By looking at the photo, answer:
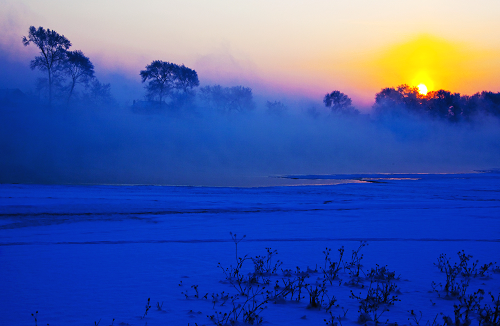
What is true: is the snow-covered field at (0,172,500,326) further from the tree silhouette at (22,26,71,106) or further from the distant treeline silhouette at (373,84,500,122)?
the distant treeline silhouette at (373,84,500,122)

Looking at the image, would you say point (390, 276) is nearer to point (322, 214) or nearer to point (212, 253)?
point (212, 253)

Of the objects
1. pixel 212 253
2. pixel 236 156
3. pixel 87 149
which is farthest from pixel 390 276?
pixel 236 156

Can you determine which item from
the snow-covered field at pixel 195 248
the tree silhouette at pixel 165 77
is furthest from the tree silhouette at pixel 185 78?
the snow-covered field at pixel 195 248

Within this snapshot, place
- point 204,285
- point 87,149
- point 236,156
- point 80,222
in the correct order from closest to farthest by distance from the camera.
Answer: point 204,285
point 80,222
point 87,149
point 236,156

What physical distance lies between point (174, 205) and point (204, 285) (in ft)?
36.4

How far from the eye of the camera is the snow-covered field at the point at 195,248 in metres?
5.34

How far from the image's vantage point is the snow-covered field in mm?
5336

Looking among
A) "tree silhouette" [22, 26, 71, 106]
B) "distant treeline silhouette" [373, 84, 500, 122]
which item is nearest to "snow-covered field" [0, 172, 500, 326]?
"tree silhouette" [22, 26, 71, 106]

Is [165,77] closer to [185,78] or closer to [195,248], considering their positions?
[185,78]

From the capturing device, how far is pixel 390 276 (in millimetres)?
6691

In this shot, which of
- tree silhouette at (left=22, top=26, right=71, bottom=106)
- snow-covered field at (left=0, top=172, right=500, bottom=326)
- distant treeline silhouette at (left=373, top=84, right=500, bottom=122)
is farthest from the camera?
distant treeline silhouette at (left=373, top=84, right=500, bottom=122)

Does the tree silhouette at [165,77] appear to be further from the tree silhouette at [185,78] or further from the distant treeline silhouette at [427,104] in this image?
the distant treeline silhouette at [427,104]

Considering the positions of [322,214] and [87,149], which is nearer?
[322,214]

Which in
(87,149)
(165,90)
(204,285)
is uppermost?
(165,90)
